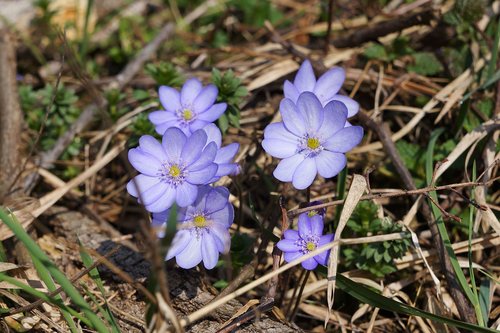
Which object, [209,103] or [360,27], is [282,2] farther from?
[209,103]

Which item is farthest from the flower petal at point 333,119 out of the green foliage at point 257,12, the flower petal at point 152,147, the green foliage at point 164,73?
the green foliage at point 257,12

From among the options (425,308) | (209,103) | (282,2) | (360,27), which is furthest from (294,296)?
(282,2)

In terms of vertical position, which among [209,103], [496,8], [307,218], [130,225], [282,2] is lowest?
[307,218]

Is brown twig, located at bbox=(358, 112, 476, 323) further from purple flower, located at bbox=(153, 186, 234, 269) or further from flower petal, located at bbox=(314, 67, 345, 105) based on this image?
purple flower, located at bbox=(153, 186, 234, 269)

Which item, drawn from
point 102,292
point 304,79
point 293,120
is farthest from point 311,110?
point 102,292

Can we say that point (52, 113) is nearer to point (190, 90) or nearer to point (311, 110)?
point (190, 90)

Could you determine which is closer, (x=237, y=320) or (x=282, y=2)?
(x=237, y=320)

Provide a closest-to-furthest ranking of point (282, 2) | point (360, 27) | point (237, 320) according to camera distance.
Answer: point (237, 320) → point (360, 27) → point (282, 2)

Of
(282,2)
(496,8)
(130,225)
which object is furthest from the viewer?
(282,2)
